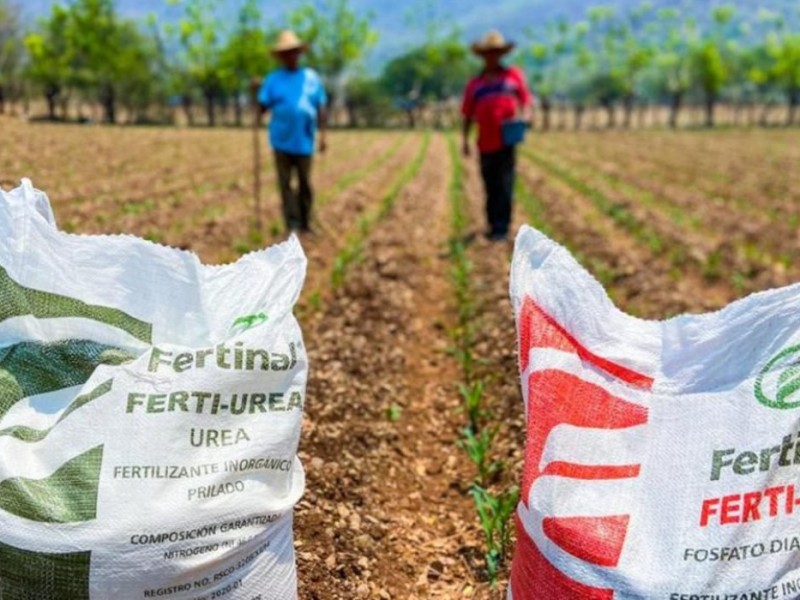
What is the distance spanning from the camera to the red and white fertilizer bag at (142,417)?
197cm

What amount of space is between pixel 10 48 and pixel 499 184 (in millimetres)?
48185

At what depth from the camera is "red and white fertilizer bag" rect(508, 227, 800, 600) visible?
78.3 inches

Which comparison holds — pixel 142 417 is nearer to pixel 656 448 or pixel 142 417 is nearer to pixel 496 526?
pixel 656 448

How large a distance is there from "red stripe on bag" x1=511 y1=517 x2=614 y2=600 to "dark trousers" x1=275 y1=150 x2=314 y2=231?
6.53m

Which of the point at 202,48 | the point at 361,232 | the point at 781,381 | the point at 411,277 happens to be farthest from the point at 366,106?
the point at 781,381

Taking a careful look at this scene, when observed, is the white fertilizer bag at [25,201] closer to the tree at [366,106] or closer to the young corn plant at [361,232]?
the young corn plant at [361,232]

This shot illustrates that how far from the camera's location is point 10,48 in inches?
1943

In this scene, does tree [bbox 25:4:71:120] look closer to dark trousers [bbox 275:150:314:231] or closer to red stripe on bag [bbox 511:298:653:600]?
dark trousers [bbox 275:150:314:231]

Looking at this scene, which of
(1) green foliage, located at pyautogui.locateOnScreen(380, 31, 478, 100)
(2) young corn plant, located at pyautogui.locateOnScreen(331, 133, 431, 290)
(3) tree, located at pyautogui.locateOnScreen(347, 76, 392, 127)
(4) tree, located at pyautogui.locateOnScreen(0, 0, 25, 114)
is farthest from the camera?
(1) green foliage, located at pyautogui.locateOnScreen(380, 31, 478, 100)

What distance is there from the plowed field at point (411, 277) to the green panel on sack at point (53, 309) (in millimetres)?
947

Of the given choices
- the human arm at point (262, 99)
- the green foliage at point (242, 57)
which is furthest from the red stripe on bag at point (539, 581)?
the green foliage at point (242, 57)

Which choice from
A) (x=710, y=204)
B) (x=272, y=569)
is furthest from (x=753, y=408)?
(x=710, y=204)

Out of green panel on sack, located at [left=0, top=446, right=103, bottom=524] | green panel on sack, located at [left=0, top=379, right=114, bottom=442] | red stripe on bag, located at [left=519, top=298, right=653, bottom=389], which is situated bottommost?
green panel on sack, located at [left=0, top=446, right=103, bottom=524]

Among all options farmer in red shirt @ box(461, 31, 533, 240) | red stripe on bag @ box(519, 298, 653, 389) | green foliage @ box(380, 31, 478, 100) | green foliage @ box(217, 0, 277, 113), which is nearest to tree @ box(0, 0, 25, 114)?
green foliage @ box(217, 0, 277, 113)
